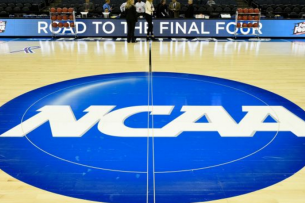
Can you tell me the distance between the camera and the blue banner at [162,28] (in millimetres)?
14977

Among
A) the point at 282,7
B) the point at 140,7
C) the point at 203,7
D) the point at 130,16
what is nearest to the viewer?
the point at 130,16

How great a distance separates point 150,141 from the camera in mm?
4223

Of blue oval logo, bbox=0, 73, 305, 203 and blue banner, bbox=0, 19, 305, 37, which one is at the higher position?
blue banner, bbox=0, 19, 305, 37

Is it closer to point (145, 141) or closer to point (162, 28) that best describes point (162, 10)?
point (162, 28)

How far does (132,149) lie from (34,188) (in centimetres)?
124

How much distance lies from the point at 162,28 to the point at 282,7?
773 cm

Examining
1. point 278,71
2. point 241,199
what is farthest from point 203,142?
point 278,71

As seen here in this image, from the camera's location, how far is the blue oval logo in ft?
10.7

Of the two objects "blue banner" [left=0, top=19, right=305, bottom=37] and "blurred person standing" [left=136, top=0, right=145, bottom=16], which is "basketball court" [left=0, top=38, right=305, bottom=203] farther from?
"blurred person standing" [left=136, top=0, right=145, bottom=16]

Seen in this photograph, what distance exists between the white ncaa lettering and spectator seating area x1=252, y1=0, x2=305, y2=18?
508 inches

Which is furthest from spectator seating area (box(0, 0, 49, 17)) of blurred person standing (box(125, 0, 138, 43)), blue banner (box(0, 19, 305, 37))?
blurred person standing (box(125, 0, 138, 43))

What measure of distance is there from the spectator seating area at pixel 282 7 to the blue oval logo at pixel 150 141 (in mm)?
12094

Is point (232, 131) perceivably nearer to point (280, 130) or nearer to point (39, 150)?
point (280, 130)

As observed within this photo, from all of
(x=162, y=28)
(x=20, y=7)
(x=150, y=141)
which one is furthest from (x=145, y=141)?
(x=20, y=7)
